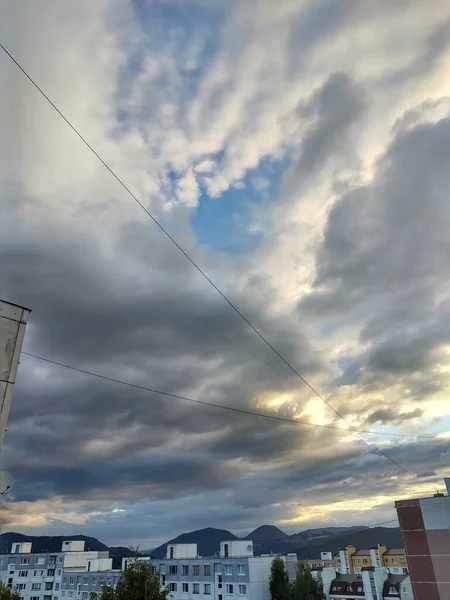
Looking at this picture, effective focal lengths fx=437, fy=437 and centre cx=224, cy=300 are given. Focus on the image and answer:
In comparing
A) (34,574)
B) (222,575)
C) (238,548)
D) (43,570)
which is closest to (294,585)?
(238,548)

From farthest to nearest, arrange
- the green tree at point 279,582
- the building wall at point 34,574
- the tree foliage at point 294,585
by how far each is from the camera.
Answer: the building wall at point 34,574, the tree foliage at point 294,585, the green tree at point 279,582

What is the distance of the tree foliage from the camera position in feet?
196

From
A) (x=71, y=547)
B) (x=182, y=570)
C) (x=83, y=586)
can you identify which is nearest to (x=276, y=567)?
(x=182, y=570)

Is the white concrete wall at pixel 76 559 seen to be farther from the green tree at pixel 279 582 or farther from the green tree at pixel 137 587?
the green tree at pixel 137 587

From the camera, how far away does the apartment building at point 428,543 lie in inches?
1298

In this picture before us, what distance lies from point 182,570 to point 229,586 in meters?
8.84

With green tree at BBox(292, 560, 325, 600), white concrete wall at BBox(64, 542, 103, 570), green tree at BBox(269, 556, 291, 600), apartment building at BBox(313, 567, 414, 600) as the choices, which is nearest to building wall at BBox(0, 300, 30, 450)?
green tree at BBox(269, 556, 291, 600)

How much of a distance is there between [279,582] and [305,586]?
686cm

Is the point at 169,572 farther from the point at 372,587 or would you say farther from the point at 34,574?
the point at 34,574

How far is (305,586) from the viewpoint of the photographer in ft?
212

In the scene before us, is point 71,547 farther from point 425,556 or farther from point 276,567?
point 425,556

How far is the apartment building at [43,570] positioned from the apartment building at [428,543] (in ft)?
203

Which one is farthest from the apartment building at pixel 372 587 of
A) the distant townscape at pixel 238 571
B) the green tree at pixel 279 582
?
the green tree at pixel 279 582

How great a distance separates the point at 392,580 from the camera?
2486 inches
